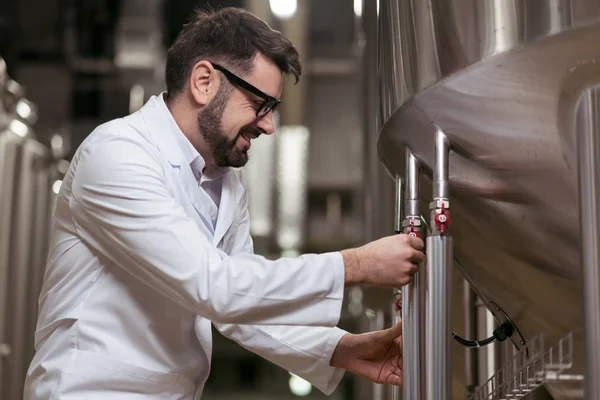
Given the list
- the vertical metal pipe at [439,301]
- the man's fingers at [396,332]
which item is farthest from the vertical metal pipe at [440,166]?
the man's fingers at [396,332]

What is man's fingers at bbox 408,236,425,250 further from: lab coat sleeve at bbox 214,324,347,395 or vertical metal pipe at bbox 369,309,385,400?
vertical metal pipe at bbox 369,309,385,400

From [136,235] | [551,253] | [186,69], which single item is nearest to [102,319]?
[136,235]

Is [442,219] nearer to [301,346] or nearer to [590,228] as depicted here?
[590,228]

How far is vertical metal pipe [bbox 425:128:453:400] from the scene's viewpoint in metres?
1.15

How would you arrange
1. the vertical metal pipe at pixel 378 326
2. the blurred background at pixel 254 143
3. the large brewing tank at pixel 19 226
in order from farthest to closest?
the blurred background at pixel 254 143, the large brewing tank at pixel 19 226, the vertical metal pipe at pixel 378 326

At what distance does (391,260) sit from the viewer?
3.98 feet

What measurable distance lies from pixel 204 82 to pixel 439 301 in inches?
25.1

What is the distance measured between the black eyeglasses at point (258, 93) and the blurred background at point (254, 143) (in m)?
2.48

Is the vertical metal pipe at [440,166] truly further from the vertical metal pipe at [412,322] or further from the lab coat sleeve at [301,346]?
the lab coat sleeve at [301,346]

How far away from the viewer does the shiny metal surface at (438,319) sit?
1.15 metres

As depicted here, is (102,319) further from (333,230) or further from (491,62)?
(333,230)

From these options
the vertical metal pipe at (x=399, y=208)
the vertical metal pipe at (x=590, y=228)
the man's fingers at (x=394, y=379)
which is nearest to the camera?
the vertical metal pipe at (x=590, y=228)

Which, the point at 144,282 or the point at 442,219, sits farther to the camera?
the point at 144,282

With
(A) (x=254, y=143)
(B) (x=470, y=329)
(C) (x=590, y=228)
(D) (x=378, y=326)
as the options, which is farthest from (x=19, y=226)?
(C) (x=590, y=228)
